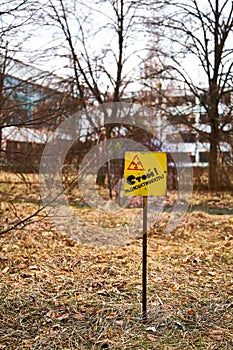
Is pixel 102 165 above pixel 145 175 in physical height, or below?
above

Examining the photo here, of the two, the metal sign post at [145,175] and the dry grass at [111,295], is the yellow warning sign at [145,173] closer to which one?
the metal sign post at [145,175]

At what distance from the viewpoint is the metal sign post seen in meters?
2.60

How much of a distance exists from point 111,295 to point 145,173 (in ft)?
3.06

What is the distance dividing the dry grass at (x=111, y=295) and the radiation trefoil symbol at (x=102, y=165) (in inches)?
21.7

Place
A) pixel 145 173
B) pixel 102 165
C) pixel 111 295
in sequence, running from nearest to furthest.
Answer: pixel 145 173
pixel 111 295
pixel 102 165

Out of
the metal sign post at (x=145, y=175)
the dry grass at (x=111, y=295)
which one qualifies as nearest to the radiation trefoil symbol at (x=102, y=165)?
the dry grass at (x=111, y=295)

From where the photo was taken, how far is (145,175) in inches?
103

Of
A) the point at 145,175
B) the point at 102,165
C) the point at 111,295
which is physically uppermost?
the point at 102,165

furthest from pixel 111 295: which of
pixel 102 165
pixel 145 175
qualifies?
pixel 102 165

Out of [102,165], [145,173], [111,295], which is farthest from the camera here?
[102,165]

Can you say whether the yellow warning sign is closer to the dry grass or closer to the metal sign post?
the metal sign post

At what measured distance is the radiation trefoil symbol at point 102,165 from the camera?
5078 millimetres

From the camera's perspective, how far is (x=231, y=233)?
4934mm

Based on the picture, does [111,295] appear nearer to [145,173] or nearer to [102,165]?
[145,173]
